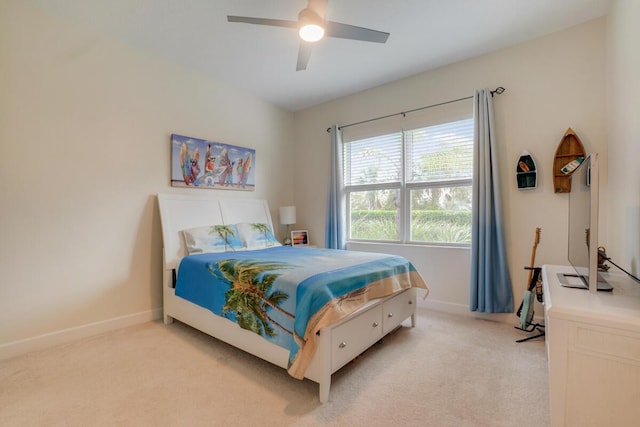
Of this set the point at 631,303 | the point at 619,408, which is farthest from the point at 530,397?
the point at 631,303

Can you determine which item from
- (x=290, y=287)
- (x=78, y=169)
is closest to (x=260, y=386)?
(x=290, y=287)

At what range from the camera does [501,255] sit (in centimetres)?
282

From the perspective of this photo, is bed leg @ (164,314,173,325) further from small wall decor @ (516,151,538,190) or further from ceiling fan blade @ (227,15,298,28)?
small wall decor @ (516,151,538,190)

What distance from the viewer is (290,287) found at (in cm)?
183

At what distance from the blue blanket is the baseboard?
2.16ft

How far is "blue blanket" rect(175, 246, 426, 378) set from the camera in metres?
1.71

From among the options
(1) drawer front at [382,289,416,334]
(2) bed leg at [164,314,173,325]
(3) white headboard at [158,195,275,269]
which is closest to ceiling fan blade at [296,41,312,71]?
(3) white headboard at [158,195,275,269]

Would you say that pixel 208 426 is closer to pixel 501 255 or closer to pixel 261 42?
pixel 501 255

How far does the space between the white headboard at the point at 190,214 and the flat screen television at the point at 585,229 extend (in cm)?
327

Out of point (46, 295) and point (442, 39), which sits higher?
point (442, 39)

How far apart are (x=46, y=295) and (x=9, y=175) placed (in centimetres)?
103

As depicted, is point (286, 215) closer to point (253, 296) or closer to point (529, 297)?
point (253, 296)

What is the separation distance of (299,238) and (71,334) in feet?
9.01

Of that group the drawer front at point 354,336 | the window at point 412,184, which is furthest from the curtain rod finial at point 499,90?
the drawer front at point 354,336
